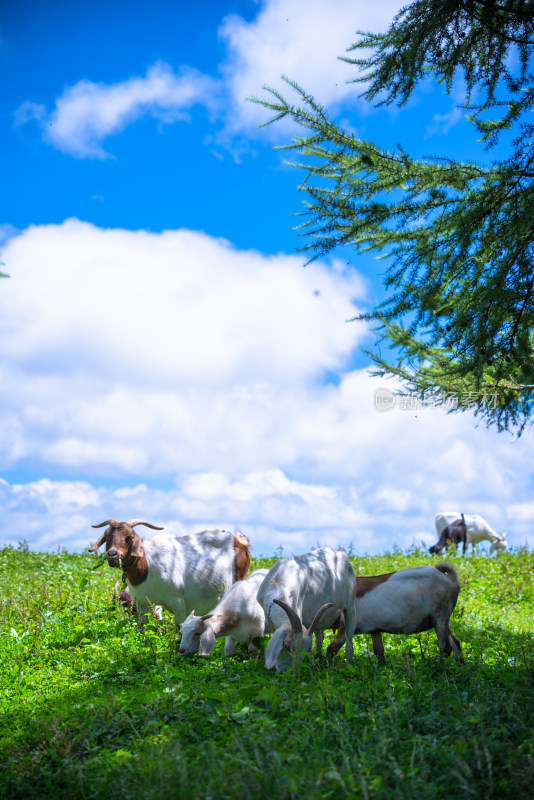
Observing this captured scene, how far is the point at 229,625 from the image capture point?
27.3 feet

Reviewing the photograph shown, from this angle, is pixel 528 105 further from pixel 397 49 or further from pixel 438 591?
pixel 438 591

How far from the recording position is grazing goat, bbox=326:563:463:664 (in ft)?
27.6

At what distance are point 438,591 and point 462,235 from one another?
4.55 meters

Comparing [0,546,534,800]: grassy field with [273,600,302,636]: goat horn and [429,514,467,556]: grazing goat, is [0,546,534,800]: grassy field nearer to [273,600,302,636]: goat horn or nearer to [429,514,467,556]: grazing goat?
[273,600,302,636]: goat horn

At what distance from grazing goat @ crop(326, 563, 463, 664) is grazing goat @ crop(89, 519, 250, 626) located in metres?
2.77

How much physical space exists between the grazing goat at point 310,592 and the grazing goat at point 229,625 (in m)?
0.33

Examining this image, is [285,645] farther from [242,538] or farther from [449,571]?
[242,538]

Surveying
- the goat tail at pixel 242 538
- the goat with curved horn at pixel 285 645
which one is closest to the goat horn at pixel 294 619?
the goat with curved horn at pixel 285 645

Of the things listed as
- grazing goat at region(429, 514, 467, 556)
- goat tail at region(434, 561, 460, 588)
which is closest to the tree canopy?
goat tail at region(434, 561, 460, 588)

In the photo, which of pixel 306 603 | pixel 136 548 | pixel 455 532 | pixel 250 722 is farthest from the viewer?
pixel 455 532

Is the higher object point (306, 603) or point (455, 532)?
point (455, 532)

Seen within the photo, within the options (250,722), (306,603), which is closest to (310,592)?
(306,603)

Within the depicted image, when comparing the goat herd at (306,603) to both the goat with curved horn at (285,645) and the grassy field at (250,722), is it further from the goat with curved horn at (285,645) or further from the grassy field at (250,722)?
the grassy field at (250,722)

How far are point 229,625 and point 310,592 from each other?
3.74 ft
